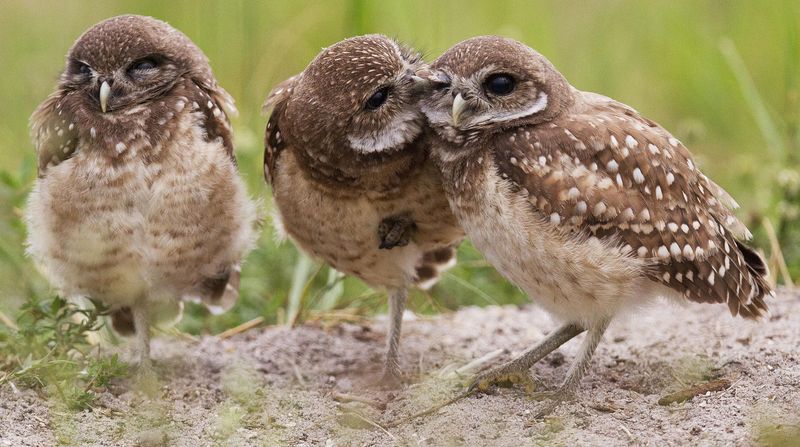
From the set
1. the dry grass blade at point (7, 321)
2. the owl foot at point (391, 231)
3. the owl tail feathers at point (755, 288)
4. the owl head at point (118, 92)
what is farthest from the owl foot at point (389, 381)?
the dry grass blade at point (7, 321)

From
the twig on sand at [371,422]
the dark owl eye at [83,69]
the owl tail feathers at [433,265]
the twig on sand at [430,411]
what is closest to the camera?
the twig on sand at [371,422]

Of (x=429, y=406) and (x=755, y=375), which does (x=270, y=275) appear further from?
(x=755, y=375)

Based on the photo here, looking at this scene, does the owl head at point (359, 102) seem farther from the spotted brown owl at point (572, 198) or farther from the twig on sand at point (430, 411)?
the twig on sand at point (430, 411)

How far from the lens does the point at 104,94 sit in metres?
4.24

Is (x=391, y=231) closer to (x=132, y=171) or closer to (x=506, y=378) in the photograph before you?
(x=506, y=378)

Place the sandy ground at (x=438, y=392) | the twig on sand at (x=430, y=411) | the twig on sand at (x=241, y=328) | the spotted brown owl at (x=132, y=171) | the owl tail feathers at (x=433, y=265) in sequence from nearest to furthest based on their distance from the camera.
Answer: the sandy ground at (x=438, y=392)
the twig on sand at (x=430, y=411)
the spotted brown owl at (x=132, y=171)
the owl tail feathers at (x=433, y=265)
the twig on sand at (x=241, y=328)

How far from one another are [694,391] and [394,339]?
1390mm

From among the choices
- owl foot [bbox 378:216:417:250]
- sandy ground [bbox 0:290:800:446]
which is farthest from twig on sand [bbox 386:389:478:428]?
owl foot [bbox 378:216:417:250]

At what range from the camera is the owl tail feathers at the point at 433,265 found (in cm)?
505

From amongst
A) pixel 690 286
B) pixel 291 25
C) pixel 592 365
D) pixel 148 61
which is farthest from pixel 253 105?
pixel 690 286

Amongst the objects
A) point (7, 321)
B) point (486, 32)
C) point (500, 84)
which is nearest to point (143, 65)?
point (7, 321)

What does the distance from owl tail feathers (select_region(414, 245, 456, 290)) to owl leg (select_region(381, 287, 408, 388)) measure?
0.19 meters

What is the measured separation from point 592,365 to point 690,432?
983 millimetres

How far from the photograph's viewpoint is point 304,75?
172 inches
